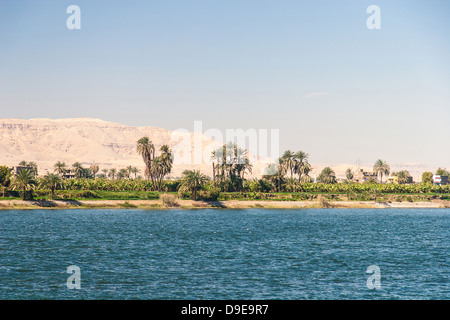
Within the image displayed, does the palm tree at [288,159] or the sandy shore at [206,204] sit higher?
the palm tree at [288,159]

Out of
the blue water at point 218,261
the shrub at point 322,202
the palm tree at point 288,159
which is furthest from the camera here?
the palm tree at point 288,159

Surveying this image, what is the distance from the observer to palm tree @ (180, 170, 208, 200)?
14900cm

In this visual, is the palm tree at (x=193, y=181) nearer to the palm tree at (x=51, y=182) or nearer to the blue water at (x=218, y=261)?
the palm tree at (x=51, y=182)

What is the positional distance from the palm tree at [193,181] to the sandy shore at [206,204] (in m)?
3.88

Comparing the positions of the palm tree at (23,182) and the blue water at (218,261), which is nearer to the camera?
the blue water at (218,261)

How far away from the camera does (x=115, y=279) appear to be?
43219mm

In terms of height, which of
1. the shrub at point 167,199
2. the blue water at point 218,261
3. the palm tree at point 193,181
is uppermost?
the palm tree at point 193,181

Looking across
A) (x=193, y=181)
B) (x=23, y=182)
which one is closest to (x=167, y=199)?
(x=193, y=181)

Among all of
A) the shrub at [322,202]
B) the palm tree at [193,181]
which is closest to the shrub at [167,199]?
the palm tree at [193,181]

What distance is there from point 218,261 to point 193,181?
96.4m

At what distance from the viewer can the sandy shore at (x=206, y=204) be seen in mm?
133562

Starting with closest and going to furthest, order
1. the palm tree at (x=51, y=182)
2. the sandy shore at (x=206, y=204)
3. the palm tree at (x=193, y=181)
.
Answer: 1. the sandy shore at (x=206, y=204)
2. the palm tree at (x=51, y=182)
3. the palm tree at (x=193, y=181)

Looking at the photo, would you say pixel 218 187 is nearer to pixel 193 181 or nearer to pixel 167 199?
pixel 193 181
